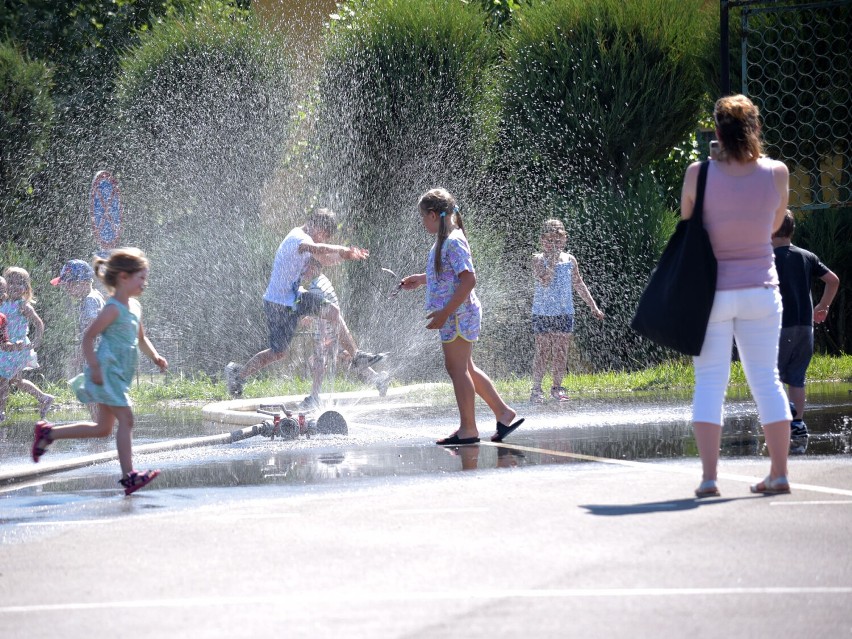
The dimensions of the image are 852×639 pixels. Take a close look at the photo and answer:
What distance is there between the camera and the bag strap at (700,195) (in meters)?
7.33

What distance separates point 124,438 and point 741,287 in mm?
3802

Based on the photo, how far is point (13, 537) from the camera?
7.03 m

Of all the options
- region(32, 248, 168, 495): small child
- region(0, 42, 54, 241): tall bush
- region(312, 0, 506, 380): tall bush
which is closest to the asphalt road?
region(32, 248, 168, 495): small child

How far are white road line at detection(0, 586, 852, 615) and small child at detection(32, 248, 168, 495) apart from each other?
10.7ft

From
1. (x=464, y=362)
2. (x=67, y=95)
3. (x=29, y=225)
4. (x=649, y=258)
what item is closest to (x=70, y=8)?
(x=67, y=95)

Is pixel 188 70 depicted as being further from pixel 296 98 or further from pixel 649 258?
pixel 649 258

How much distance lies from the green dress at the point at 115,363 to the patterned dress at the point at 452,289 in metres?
2.26

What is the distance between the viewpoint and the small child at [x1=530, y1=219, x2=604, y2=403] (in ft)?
51.0

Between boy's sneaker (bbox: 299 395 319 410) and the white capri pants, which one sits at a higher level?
the white capri pants

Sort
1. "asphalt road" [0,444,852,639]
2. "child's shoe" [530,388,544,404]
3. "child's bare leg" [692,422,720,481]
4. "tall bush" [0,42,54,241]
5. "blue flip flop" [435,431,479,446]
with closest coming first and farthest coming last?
"asphalt road" [0,444,852,639]
"child's bare leg" [692,422,720,481]
"blue flip flop" [435,431,479,446]
"child's shoe" [530,388,544,404]
"tall bush" [0,42,54,241]

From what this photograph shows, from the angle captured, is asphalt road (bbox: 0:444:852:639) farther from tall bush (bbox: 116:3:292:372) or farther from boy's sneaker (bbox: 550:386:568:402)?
tall bush (bbox: 116:3:292:372)

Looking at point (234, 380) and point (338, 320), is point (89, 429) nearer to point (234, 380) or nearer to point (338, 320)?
point (338, 320)

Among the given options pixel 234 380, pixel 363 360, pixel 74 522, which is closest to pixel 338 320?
pixel 363 360

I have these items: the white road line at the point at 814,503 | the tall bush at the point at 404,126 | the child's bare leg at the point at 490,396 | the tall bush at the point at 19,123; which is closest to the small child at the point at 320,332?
the child's bare leg at the point at 490,396
